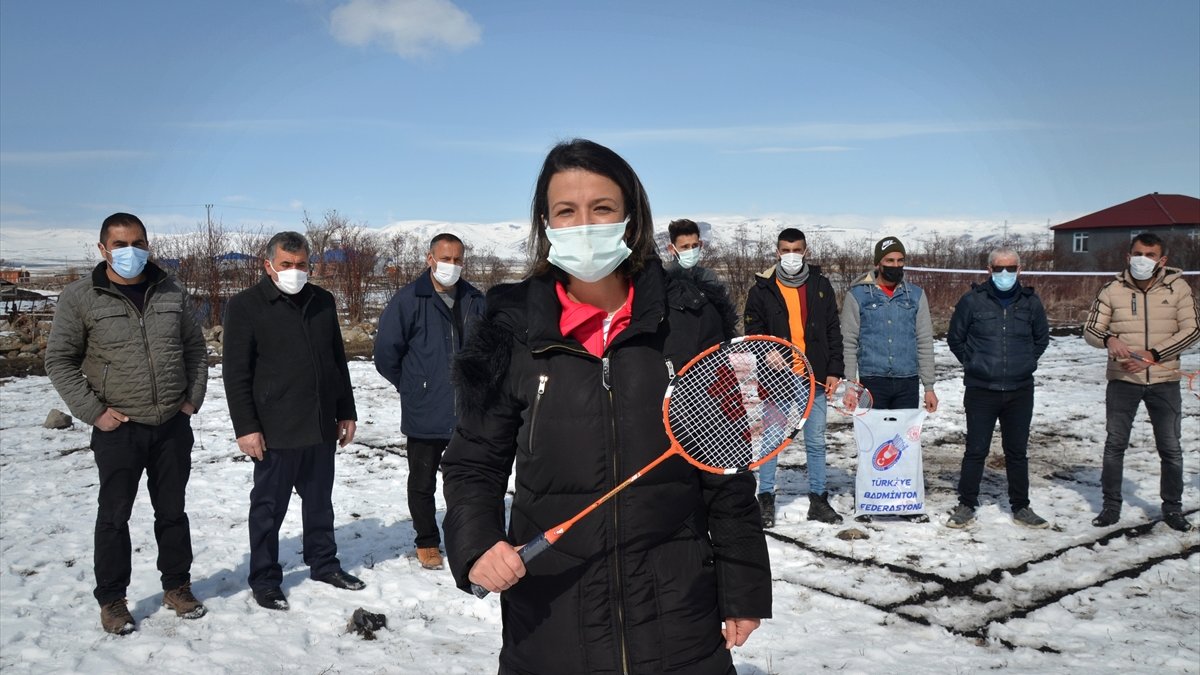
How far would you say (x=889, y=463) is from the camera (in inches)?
265

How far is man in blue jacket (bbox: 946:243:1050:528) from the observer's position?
21.6ft

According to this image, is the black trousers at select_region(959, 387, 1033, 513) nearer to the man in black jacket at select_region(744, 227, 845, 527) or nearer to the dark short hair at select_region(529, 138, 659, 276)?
the man in black jacket at select_region(744, 227, 845, 527)

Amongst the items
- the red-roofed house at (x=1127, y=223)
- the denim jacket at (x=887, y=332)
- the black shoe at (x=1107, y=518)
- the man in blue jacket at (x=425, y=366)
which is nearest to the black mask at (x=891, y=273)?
the denim jacket at (x=887, y=332)

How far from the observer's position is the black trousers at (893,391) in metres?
6.84

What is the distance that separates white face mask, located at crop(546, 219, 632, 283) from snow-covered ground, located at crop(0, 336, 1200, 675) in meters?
2.93

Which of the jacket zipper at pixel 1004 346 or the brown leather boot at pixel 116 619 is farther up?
the jacket zipper at pixel 1004 346

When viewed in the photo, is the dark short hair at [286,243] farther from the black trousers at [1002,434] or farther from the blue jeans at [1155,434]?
the blue jeans at [1155,434]

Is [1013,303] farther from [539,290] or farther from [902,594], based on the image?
[539,290]

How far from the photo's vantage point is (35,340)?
1958 cm

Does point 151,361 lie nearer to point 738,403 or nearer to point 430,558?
point 430,558

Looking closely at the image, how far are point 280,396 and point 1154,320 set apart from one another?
6.60 metres

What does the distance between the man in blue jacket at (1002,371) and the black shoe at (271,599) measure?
5.05m

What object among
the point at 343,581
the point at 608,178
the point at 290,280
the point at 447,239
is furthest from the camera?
the point at 447,239

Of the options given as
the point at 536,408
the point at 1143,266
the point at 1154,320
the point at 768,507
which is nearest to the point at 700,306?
the point at 536,408
